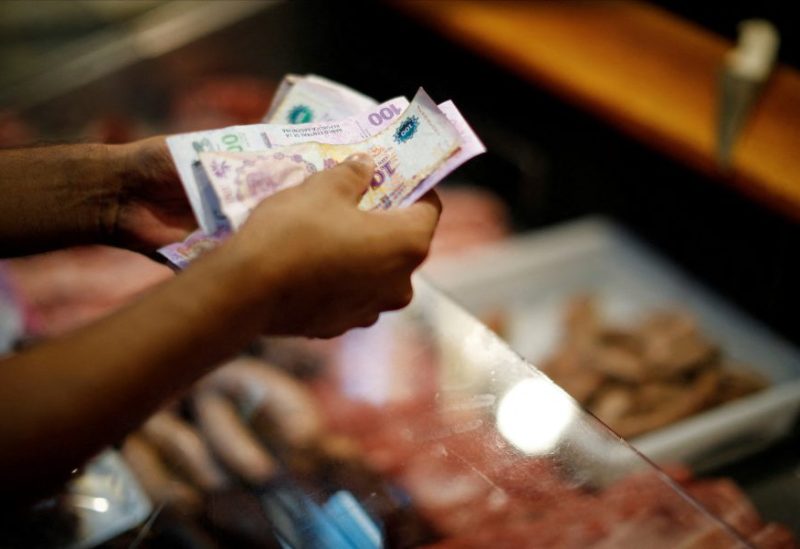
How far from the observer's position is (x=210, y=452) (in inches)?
59.6

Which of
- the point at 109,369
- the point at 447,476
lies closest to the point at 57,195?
the point at 109,369

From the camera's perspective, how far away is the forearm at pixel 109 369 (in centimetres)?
89

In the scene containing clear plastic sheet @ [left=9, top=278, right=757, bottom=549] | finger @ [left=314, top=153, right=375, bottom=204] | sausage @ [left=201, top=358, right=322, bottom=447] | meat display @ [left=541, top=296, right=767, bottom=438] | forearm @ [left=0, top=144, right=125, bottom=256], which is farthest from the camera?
meat display @ [left=541, top=296, right=767, bottom=438]

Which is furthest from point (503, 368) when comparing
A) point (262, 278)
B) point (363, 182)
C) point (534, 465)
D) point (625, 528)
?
point (262, 278)

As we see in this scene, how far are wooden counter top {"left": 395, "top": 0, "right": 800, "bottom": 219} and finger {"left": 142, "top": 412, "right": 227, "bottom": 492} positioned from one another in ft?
4.46

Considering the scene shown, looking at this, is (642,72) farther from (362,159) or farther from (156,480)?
(156,480)

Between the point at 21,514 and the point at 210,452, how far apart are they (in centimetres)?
33

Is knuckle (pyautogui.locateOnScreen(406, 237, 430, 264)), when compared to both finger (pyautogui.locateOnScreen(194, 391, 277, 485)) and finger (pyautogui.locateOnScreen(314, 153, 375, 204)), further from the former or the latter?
finger (pyautogui.locateOnScreen(194, 391, 277, 485))

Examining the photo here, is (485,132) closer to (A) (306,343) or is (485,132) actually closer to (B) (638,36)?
(B) (638,36)

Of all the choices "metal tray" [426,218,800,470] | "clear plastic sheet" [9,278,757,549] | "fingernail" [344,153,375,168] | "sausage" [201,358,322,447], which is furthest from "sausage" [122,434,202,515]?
"metal tray" [426,218,800,470]

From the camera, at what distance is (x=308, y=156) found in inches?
45.4

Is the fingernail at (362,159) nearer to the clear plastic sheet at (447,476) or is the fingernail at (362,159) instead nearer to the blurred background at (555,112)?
the clear plastic sheet at (447,476)

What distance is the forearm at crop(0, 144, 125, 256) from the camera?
1.29 meters

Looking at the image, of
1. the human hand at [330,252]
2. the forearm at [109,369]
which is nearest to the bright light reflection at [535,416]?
the human hand at [330,252]
